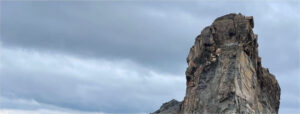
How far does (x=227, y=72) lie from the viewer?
406 ft

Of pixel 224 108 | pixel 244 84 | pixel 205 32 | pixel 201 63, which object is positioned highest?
pixel 205 32

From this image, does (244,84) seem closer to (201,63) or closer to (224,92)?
(224,92)

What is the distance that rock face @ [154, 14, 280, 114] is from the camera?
119 meters

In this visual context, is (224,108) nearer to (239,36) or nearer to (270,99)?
(239,36)

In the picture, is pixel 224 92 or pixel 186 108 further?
pixel 186 108

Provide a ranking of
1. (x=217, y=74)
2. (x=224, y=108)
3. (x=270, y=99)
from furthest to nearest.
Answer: (x=270, y=99)
(x=217, y=74)
(x=224, y=108)

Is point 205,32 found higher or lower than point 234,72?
higher

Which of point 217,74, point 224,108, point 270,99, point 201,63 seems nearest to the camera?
point 224,108

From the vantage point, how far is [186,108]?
427ft

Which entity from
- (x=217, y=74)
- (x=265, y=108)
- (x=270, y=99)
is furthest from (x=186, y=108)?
(x=270, y=99)

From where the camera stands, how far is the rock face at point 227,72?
389ft

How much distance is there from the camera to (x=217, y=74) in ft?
416

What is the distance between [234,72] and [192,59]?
21802mm

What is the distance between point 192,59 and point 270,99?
30106 mm
